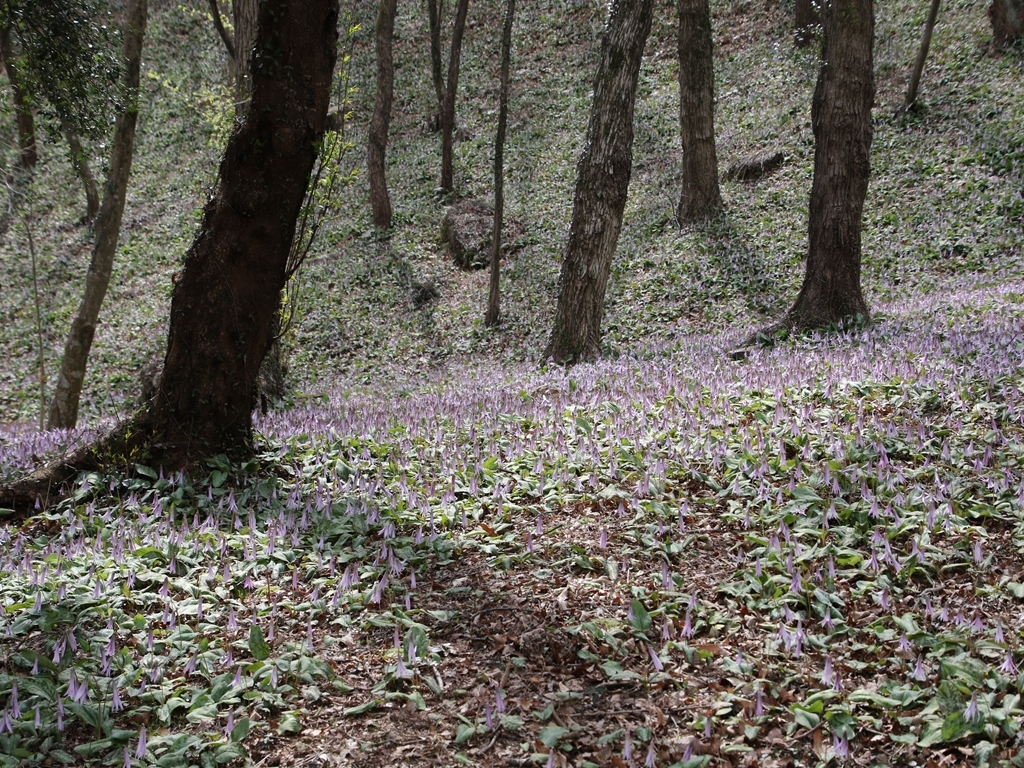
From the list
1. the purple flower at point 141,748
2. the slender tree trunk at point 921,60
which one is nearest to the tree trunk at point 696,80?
the slender tree trunk at point 921,60

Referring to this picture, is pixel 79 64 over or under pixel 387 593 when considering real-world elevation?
over

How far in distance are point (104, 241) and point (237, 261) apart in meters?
5.83

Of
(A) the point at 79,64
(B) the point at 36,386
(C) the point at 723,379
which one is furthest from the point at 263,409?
(B) the point at 36,386

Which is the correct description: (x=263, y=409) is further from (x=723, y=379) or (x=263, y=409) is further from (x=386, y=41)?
(x=386, y=41)

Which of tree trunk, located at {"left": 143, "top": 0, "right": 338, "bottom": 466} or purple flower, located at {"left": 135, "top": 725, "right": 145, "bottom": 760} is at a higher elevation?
tree trunk, located at {"left": 143, "top": 0, "right": 338, "bottom": 466}

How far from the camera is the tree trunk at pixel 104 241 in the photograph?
9.51 meters

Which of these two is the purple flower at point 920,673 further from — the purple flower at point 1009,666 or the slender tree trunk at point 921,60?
the slender tree trunk at point 921,60

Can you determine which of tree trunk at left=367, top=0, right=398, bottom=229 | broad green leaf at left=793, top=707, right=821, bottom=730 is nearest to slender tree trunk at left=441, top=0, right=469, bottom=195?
tree trunk at left=367, top=0, right=398, bottom=229

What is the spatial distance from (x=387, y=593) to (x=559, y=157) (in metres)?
21.5

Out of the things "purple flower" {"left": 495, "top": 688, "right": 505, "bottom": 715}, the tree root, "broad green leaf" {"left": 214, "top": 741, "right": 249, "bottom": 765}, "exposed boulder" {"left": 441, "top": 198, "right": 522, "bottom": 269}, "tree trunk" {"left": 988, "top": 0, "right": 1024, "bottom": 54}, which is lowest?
"broad green leaf" {"left": 214, "top": 741, "right": 249, "bottom": 765}

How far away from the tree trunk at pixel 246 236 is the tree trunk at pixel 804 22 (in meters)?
21.8

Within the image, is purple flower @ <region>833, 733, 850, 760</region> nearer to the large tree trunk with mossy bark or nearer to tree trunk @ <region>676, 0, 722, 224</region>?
the large tree trunk with mossy bark

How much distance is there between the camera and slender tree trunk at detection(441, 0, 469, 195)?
21.2 metres

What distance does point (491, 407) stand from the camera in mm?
7023
